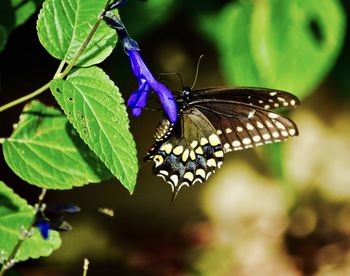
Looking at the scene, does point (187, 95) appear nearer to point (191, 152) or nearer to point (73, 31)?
point (191, 152)

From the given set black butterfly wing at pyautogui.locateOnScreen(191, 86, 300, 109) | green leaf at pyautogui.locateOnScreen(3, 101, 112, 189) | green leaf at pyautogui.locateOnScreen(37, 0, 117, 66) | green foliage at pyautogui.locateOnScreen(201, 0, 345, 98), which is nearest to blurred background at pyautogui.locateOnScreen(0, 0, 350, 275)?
green foliage at pyautogui.locateOnScreen(201, 0, 345, 98)

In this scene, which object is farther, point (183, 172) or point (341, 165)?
point (341, 165)

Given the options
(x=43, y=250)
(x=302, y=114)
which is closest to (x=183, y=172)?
(x=43, y=250)

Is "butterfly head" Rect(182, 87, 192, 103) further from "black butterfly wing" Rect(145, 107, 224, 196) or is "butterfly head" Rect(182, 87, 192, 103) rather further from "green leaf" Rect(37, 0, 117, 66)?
"green leaf" Rect(37, 0, 117, 66)

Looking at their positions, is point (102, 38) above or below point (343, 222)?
below

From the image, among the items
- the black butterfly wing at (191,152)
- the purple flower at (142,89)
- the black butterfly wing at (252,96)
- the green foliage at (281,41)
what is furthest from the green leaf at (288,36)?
the purple flower at (142,89)

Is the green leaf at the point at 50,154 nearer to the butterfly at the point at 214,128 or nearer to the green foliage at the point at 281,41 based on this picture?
the butterfly at the point at 214,128

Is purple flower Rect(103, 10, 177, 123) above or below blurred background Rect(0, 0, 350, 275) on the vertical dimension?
below

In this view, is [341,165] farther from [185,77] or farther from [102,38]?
[102,38]
